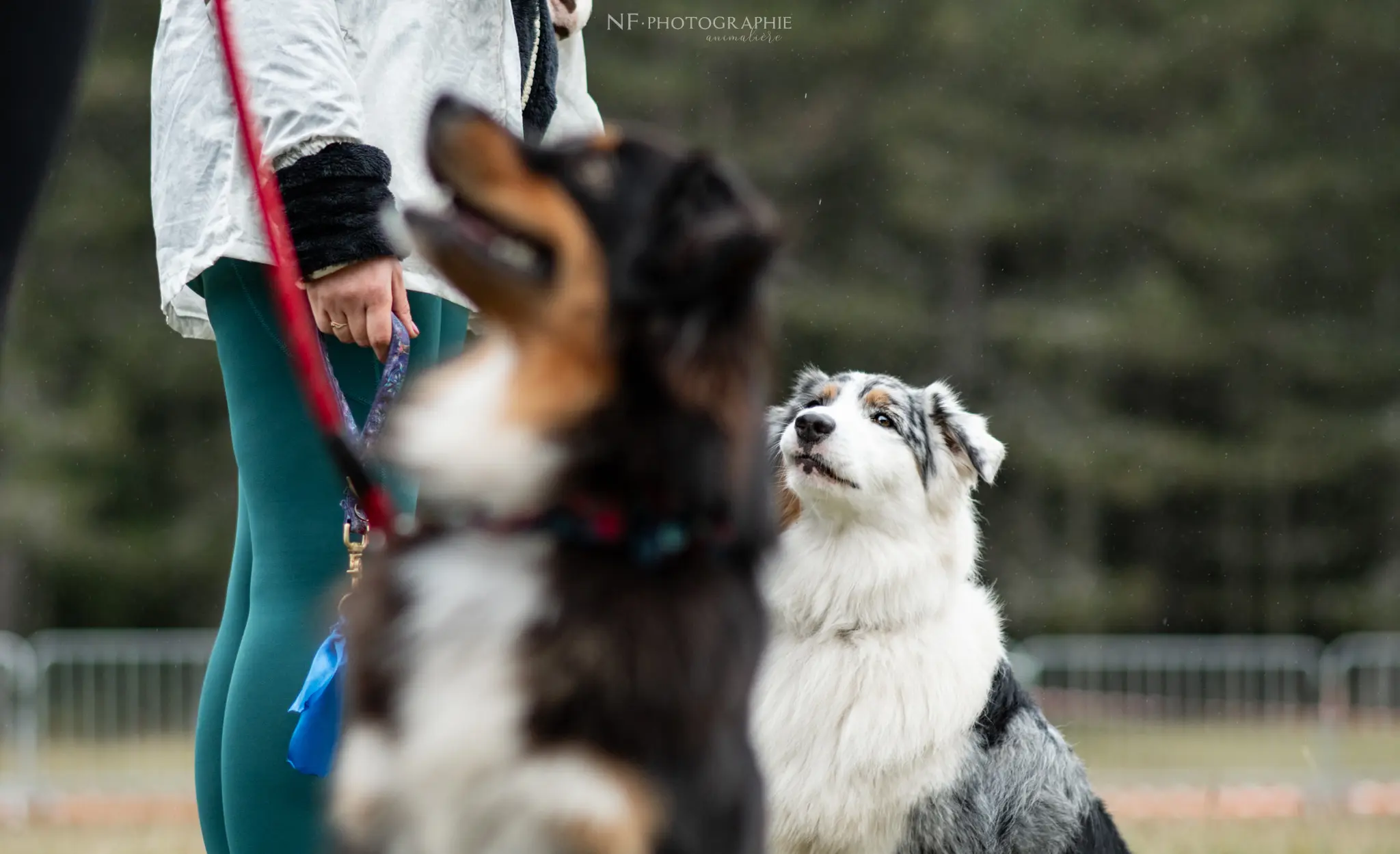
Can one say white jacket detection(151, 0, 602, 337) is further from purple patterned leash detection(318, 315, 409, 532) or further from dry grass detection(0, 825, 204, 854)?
dry grass detection(0, 825, 204, 854)

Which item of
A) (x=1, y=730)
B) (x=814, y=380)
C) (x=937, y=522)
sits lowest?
(x=1, y=730)

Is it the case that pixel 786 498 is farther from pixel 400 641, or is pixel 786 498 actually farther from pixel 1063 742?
pixel 400 641

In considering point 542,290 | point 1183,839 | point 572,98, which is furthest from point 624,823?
point 1183,839

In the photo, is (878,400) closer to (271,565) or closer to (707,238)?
(271,565)

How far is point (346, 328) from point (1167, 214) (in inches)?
773

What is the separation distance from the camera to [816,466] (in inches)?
174

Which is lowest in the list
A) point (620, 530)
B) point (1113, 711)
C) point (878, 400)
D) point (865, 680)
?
point (1113, 711)

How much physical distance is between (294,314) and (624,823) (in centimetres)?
93

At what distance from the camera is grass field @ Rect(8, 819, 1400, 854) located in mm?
5602

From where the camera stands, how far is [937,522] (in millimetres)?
4531

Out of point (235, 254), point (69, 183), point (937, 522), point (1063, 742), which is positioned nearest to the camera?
point (235, 254)

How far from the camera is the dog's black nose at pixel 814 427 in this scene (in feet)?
14.4

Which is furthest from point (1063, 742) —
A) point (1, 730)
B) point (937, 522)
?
point (1, 730)

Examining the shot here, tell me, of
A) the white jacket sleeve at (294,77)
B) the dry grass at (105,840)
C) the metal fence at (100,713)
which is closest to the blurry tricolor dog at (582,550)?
the white jacket sleeve at (294,77)
